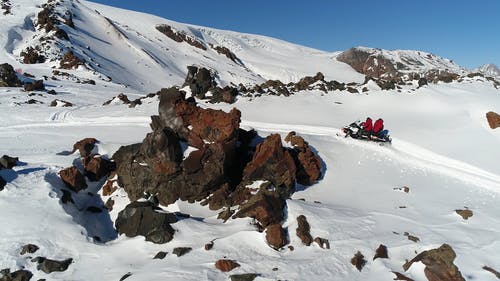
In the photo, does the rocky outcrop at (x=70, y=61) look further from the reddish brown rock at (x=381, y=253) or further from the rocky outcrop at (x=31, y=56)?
the reddish brown rock at (x=381, y=253)

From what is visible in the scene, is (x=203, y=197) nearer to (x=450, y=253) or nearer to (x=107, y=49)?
(x=450, y=253)

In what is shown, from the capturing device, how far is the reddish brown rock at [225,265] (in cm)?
1012

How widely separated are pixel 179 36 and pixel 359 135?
204 feet

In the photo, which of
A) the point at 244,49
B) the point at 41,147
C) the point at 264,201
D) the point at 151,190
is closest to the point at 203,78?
the point at 41,147

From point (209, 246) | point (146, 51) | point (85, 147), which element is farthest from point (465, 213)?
point (146, 51)

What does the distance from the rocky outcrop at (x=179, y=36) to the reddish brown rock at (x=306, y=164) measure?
60484 mm

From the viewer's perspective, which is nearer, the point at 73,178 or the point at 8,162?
the point at 73,178

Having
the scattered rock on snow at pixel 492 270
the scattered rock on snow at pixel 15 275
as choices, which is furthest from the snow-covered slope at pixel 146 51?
the scattered rock on snow at pixel 492 270

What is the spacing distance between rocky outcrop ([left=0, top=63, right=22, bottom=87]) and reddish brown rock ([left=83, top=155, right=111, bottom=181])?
2190 centimetres

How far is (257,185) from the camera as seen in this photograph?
14289 millimetres

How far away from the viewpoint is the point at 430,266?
33.3 ft

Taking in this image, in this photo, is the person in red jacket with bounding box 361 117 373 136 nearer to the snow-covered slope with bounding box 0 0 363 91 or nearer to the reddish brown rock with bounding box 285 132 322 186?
the reddish brown rock with bounding box 285 132 322 186

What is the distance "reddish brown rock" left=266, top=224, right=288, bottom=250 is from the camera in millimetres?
11367

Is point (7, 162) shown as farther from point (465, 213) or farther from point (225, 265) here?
point (465, 213)
